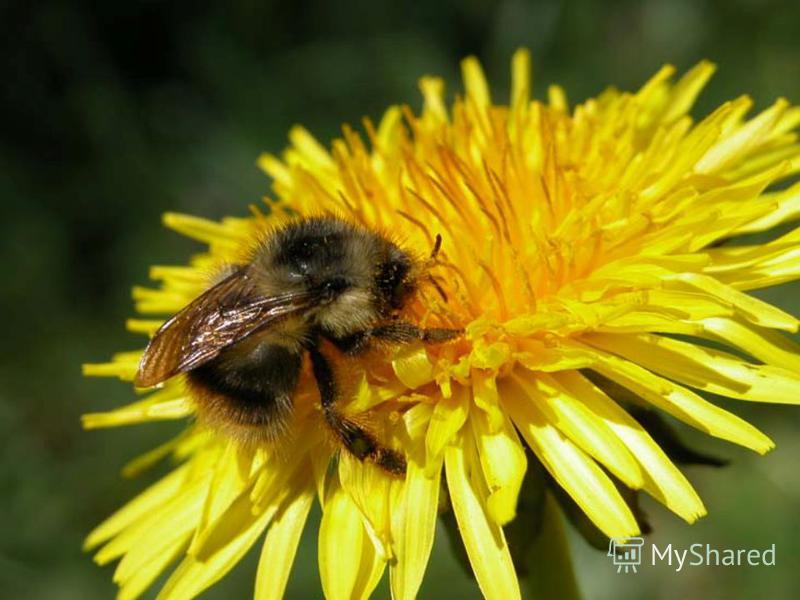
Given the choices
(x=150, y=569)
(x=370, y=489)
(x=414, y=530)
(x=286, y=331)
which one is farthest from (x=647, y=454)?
(x=150, y=569)

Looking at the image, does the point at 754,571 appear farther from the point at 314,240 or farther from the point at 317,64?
the point at 317,64

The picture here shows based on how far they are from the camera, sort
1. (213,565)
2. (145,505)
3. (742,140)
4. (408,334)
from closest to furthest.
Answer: (408,334), (213,565), (145,505), (742,140)

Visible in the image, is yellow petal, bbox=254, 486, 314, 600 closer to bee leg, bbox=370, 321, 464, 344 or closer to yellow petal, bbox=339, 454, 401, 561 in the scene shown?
yellow petal, bbox=339, 454, 401, 561

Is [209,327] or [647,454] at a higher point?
[209,327]

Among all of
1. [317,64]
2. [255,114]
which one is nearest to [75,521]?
[255,114]

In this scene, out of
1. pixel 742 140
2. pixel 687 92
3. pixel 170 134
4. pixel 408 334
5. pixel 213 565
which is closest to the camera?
pixel 408 334

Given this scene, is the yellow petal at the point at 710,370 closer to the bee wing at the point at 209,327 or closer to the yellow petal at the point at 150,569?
the bee wing at the point at 209,327

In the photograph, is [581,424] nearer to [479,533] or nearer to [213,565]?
[479,533]
